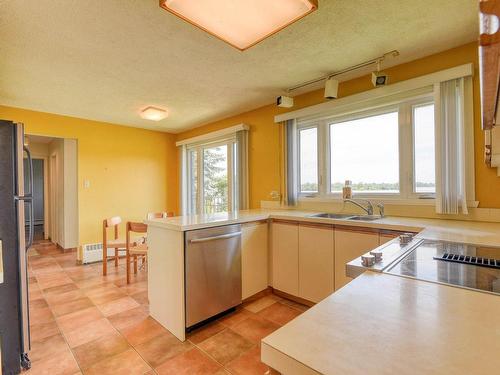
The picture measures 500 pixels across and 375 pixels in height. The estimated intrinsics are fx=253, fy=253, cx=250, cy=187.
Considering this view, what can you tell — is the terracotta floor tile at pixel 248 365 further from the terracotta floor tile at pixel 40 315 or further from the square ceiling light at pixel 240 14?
the square ceiling light at pixel 240 14

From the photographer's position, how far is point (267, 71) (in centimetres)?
262

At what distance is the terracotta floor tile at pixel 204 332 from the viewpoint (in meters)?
2.04

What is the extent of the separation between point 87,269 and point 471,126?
4959 mm

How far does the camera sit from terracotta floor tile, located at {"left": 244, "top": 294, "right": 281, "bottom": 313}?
2.53 meters

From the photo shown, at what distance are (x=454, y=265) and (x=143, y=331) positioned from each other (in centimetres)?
226

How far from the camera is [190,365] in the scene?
1.74 m

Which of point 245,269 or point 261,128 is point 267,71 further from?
point 245,269

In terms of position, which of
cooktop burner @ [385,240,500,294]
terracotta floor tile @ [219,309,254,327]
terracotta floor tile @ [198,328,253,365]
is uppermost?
cooktop burner @ [385,240,500,294]

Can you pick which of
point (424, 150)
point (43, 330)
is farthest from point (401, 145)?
point (43, 330)

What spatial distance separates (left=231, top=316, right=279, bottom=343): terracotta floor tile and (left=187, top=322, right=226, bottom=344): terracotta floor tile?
145 millimetres

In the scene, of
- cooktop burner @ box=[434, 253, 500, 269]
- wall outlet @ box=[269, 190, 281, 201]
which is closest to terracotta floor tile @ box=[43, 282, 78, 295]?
wall outlet @ box=[269, 190, 281, 201]

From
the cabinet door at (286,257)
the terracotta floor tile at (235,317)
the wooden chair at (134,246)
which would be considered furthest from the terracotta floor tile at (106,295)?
the cabinet door at (286,257)

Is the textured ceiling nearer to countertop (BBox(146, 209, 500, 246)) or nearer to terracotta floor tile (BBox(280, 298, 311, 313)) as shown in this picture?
countertop (BBox(146, 209, 500, 246))

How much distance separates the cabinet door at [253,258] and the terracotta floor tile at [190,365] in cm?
77
